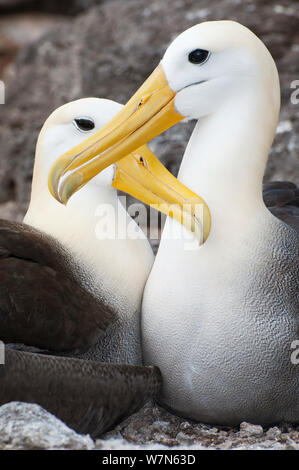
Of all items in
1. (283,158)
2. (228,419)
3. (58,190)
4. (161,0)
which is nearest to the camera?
(58,190)

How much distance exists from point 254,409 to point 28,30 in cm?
886

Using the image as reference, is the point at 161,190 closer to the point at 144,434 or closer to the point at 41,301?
the point at 41,301

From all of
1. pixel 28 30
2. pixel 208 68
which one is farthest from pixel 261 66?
pixel 28 30

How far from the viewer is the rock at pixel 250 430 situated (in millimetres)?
2949

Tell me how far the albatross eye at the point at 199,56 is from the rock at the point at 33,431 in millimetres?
1353

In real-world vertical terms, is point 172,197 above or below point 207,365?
above

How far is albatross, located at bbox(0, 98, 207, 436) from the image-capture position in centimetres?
272

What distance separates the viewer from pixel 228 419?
3031 mm

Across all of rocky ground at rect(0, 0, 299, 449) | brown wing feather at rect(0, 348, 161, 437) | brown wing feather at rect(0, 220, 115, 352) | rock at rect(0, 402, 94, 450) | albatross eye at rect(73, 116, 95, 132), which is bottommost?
rock at rect(0, 402, 94, 450)

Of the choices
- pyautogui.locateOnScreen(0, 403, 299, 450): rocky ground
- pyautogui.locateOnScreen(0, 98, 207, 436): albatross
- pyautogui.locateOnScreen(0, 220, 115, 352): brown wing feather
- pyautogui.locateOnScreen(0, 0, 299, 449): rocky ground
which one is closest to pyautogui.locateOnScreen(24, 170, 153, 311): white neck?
pyautogui.locateOnScreen(0, 98, 207, 436): albatross

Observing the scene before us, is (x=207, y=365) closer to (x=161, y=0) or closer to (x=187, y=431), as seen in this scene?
(x=187, y=431)

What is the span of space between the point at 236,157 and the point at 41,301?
35.1 inches

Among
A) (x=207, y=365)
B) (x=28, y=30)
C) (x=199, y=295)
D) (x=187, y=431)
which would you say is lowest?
(x=187, y=431)

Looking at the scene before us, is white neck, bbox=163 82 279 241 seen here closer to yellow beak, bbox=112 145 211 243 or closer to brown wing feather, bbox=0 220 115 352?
yellow beak, bbox=112 145 211 243
